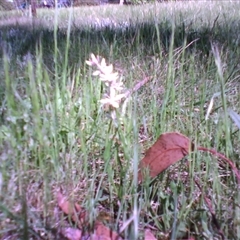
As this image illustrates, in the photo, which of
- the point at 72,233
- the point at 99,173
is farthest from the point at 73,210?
the point at 99,173

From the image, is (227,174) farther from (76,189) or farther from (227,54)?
(227,54)

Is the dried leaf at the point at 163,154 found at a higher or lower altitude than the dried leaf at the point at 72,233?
higher

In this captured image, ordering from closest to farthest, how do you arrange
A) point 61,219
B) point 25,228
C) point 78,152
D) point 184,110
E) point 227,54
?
point 25,228, point 61,219, point 78,152, point 184,110, point 227,54

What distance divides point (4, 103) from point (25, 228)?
0.56 meters

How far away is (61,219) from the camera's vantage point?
0.75 metres

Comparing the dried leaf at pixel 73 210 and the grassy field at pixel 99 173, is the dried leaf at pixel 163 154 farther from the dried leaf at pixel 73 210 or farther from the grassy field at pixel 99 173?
the dried leaf at pixel 73 210

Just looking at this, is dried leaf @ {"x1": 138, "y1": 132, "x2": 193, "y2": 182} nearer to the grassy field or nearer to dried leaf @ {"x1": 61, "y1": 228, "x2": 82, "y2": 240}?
the grassy field

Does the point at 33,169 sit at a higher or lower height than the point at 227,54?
lower

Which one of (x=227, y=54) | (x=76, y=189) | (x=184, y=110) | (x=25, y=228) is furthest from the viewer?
(x=227, y=54)

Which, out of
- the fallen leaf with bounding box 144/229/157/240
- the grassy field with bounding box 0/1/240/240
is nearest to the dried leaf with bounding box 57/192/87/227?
the grassy field with bounding box 0/1/240/240

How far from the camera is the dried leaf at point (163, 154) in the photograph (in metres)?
0.85

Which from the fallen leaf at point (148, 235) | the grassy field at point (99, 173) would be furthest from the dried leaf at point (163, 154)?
the fallen leaf at point (148, 235)

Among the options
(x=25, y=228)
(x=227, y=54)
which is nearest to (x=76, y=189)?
(x=25, y=228)

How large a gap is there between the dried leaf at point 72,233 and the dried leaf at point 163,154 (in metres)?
0.19
